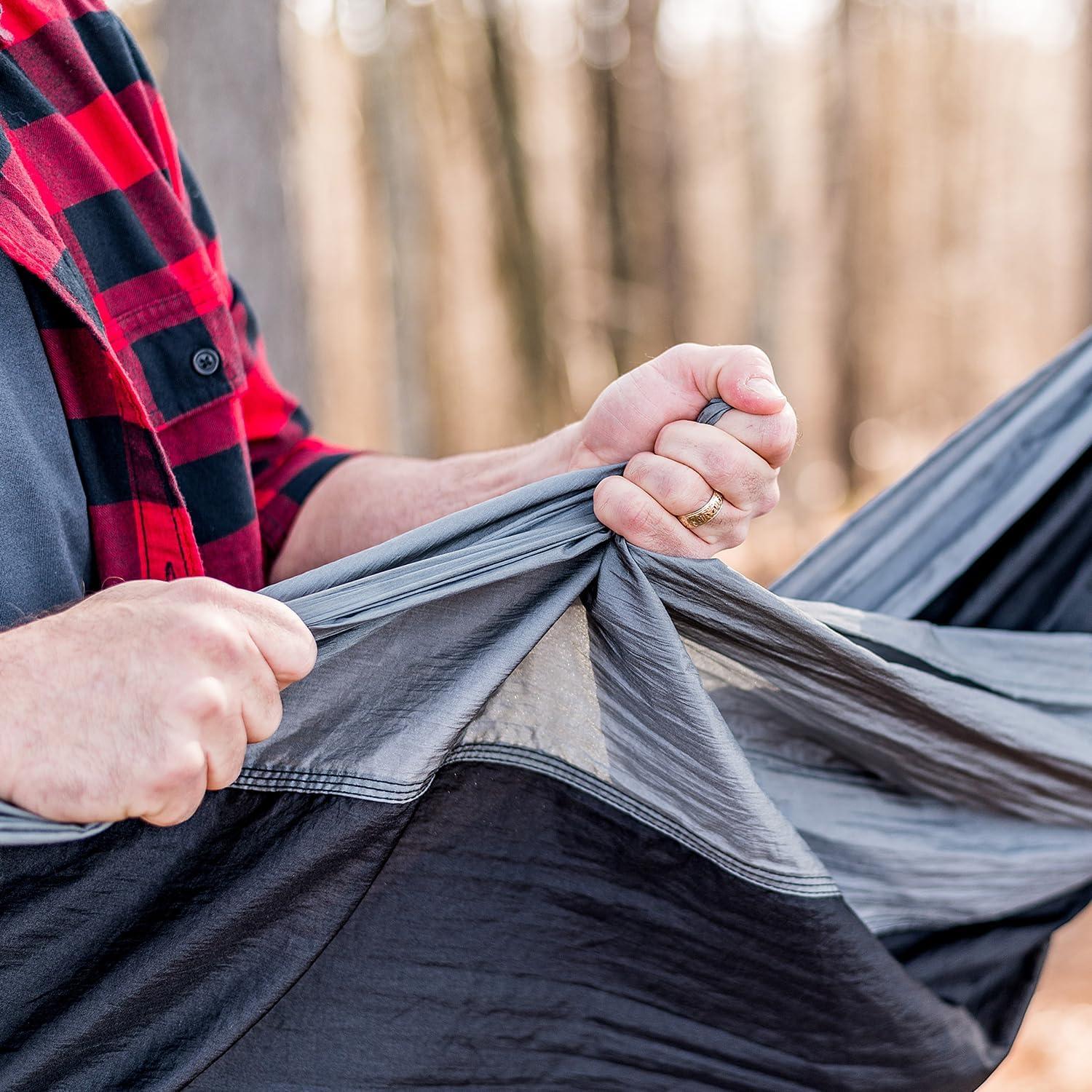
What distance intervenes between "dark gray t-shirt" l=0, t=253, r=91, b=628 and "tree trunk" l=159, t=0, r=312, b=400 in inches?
102

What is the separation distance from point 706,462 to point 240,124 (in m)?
3.07

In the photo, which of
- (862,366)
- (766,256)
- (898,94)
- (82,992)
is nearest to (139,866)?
(82,992)

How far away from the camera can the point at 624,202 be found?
366 inches

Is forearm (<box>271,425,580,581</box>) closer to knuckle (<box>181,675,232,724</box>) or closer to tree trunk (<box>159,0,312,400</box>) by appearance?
knuckle (<box>181,675,232,724</box>)

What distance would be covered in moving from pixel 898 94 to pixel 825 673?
12.2 m

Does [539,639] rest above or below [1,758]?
below

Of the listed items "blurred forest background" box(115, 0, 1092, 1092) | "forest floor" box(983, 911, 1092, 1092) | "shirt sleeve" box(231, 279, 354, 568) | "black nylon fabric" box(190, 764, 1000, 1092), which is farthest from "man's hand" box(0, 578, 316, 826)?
"blurred forest background" box(115, 0, 1092, 1092)

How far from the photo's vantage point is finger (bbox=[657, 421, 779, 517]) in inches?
37.5

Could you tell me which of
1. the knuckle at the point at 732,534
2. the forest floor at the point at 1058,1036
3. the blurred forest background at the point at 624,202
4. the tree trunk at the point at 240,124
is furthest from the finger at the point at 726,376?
the blurred forest background at the point at 624,202

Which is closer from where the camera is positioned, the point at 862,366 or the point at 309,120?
the point at 309,120

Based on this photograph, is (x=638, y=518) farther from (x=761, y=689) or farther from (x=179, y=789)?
(x=179, y=789)

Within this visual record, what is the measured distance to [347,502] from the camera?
4.57 ft

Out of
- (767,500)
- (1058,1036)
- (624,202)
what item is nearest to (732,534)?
(767,500)

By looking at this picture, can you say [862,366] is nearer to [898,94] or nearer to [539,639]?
[898,94]
